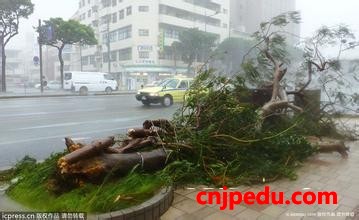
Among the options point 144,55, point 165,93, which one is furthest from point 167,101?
point 144,55

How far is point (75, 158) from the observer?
10.3ft

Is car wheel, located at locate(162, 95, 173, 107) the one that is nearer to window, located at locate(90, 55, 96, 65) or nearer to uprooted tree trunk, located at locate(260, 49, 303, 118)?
uprooted tree trunk, located at locate(260, 49, 303, 118)

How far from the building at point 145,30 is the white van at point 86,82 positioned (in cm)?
1563

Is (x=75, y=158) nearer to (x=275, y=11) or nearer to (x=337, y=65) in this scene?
(x=337, y=65)

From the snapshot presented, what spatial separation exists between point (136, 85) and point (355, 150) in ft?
135

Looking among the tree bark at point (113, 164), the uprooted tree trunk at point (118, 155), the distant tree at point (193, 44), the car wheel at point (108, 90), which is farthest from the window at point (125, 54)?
the tree bark at point (113, 164)

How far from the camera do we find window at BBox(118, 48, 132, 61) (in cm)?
4712

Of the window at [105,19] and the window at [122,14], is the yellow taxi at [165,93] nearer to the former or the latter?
the window at [122,14]

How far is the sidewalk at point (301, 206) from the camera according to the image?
3.19m

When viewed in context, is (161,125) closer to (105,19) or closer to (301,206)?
(301,206)

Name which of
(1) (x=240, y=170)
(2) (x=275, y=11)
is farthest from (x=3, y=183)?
(2) (x=275, y=11)

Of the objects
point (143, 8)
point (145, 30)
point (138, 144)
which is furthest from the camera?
point (143, 8)

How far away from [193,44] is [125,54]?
11799mm

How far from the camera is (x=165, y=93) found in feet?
51.8
